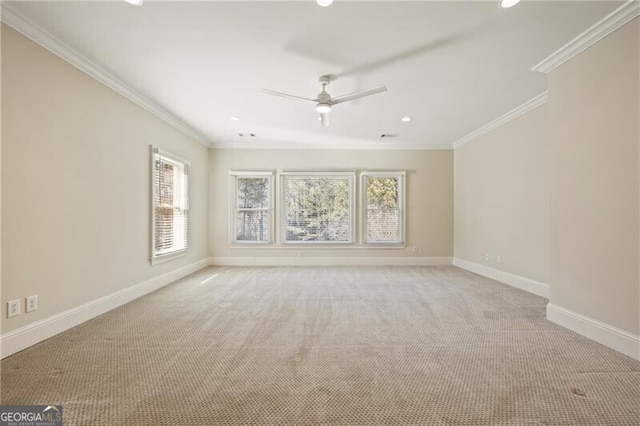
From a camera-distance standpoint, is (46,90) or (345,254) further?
(345,254)

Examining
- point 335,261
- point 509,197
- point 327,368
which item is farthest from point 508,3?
point 335,261

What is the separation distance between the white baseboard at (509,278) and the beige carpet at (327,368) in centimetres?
57

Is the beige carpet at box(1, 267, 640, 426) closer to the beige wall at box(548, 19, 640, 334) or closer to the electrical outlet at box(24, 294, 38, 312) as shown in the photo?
the electrical outlet at box(24, 294, 38, 312)

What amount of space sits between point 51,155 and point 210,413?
263cm

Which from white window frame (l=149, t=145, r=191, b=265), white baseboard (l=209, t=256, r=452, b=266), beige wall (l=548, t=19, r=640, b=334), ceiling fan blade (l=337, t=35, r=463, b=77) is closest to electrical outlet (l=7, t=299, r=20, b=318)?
white window frame (l=149, t=145, r=191, b=265)

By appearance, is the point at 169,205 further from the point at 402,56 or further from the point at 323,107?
the point at 402,56

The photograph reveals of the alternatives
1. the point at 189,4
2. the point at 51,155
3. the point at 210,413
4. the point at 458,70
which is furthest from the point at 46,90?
the point at 458,70

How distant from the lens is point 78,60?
2.91 m

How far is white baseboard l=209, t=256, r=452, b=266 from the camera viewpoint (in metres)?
6.47

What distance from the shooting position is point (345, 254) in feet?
21.4

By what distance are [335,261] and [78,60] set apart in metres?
5.13

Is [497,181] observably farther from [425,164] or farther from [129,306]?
[129,306]

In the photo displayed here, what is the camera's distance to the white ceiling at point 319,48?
2270 millimetres

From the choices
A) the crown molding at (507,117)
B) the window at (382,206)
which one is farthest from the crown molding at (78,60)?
the crown molding at (507,117)
